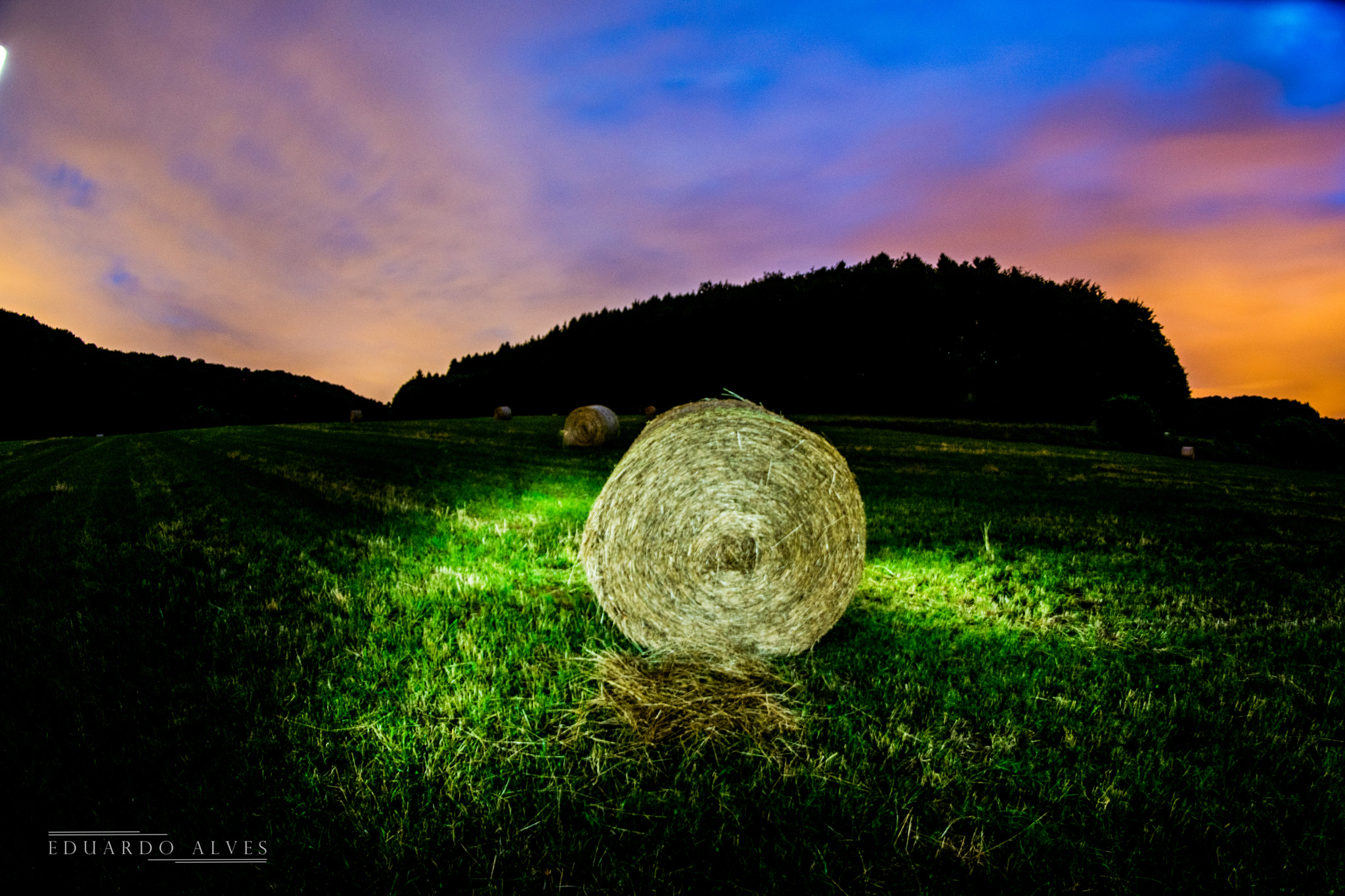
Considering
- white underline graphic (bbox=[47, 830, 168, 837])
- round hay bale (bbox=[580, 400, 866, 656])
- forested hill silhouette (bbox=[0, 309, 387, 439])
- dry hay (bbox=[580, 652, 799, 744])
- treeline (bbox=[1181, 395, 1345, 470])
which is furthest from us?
forested hill silhouette (bbox=[0, 309, 387, 439])

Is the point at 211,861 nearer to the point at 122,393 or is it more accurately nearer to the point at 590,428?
the point at 590,428

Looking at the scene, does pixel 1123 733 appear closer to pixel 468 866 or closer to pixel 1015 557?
pixel 468 866

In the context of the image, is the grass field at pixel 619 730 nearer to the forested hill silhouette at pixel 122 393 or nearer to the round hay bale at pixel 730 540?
the round hay bale at pixel 730 540

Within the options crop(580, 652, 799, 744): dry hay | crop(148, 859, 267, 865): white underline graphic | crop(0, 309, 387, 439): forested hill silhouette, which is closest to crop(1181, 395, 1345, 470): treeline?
crop(580, 652, 799, 744): dry hay

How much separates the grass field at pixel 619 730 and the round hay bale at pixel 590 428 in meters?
14.3

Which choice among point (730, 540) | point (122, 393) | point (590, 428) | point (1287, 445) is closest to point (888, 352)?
point (1287, 445)

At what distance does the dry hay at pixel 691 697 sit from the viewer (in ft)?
10.3

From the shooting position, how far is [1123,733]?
3.15 meters

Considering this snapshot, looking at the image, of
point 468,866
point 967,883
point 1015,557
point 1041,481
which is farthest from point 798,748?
point 1041,481

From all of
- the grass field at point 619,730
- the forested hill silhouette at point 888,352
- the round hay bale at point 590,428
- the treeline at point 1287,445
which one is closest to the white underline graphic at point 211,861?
the grass field at point 619,730

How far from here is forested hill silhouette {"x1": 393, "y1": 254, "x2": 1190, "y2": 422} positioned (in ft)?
170

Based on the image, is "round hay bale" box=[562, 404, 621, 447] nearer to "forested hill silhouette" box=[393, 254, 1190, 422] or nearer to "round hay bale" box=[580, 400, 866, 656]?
"round hay bale" box=[580, 400, 866, 656]

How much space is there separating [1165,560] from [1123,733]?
5.37 m

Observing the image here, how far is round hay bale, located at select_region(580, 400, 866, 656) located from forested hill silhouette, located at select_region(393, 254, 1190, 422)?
48893 mm
